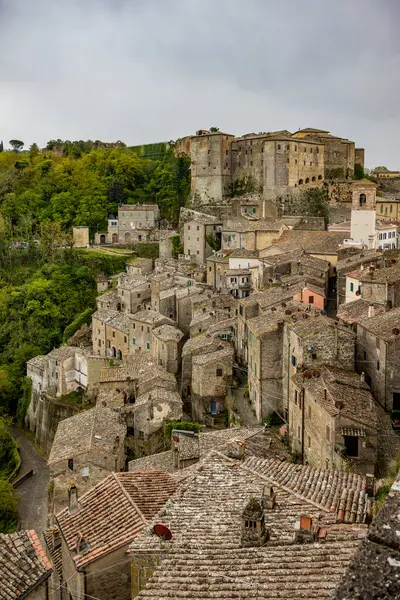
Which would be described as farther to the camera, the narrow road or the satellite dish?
the narrow road

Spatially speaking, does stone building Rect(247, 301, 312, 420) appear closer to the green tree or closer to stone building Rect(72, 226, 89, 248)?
stone building Rect(72, 226, 89, 248)

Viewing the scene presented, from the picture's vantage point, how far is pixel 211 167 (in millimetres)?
71812

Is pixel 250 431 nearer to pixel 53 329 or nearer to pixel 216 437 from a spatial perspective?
pixel 216 437

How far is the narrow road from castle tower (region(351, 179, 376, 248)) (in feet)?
89.3

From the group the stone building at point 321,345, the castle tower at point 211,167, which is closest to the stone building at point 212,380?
the stone building at point 321,345

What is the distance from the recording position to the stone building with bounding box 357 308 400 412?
75.5ft

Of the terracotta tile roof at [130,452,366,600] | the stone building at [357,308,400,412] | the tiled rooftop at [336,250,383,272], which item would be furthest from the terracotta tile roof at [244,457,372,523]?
the tiled rooftop at [336,250,383,272]

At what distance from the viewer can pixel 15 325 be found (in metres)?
58.4

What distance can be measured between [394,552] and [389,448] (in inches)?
718

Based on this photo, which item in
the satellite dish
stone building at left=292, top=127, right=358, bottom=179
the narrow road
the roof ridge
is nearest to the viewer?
the satellite dish

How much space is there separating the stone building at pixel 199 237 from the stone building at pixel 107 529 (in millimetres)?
46695

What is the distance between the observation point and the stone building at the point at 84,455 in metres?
26.0

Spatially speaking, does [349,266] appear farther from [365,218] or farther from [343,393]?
[343,393]

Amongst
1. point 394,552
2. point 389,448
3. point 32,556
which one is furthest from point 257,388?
point 394,552
